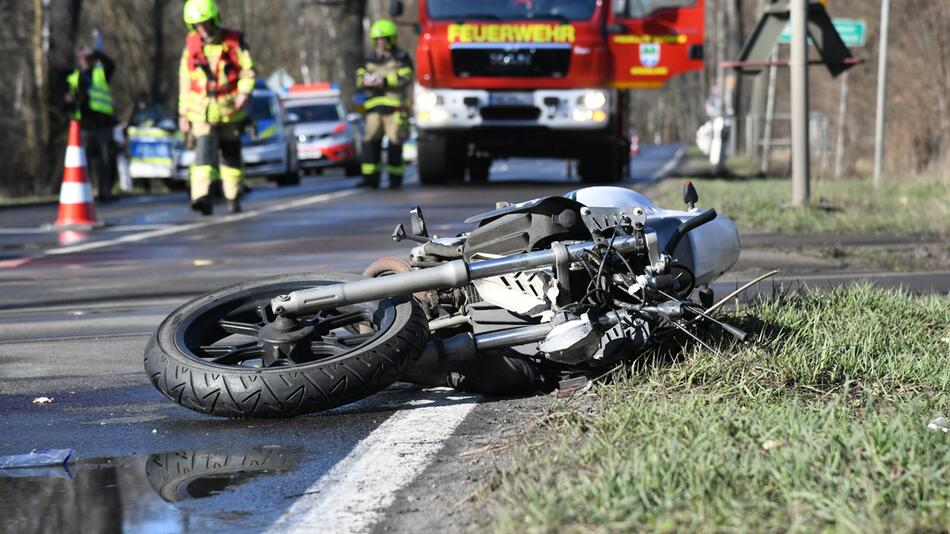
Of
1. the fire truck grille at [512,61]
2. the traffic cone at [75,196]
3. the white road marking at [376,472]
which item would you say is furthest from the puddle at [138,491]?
the fire truck grille at [512,61]

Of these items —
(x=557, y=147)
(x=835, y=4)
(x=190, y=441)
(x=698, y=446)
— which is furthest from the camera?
(x=835, y=4)

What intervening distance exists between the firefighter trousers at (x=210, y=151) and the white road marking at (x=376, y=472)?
9989 millimetres

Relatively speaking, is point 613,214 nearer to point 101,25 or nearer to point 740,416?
point 740,416

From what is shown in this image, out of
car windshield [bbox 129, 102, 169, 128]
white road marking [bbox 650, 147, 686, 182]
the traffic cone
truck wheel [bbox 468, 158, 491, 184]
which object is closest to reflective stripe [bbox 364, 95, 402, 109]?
truck wheel [bbox 468, 158, 491, 184]

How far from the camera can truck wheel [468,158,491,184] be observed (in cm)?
2325

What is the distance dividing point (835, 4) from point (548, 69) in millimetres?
20967

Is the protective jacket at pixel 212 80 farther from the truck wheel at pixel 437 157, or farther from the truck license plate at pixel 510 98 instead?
the truck wheel at pixel 437 157

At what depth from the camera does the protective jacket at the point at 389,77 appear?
67.3 ft

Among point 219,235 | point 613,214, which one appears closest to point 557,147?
point 219,235

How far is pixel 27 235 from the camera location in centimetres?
1364

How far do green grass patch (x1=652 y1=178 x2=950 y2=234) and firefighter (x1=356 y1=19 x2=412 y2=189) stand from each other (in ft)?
14.0

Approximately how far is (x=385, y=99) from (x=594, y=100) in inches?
117

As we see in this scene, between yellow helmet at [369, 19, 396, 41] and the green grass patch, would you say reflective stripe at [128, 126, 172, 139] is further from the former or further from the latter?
the green grass patch

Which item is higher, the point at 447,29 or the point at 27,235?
the point at 447,29
